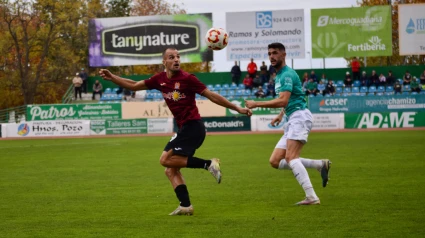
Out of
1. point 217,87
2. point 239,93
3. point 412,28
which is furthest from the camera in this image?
point 217,87

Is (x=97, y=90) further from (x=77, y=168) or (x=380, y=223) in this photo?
(x=380, y=223)


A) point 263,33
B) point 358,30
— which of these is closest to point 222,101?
point 263,33

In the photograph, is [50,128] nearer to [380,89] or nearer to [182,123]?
[380,89]

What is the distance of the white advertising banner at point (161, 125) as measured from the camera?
41781 millimetres

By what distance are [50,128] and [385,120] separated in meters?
18.0

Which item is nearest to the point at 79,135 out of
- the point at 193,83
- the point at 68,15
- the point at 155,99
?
the point at 155,99

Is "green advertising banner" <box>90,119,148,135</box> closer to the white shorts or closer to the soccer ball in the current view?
the soccer ball

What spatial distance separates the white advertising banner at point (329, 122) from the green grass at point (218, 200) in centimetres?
1970

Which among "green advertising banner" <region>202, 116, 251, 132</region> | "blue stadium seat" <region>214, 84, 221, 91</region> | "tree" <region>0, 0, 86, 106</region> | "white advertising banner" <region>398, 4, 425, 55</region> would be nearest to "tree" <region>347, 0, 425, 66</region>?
"white advertising banner" <region>398, 4, 425, 55</region>

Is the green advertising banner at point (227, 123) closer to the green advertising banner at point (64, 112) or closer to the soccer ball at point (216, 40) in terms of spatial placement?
the green advertising banner at point (64, 112)

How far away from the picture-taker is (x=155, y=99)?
156ft

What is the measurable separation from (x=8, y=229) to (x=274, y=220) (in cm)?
320

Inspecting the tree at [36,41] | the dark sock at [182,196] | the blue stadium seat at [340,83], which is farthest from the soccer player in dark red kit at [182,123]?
the tree at [36,41]

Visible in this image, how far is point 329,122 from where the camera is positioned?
40969 millimetres
